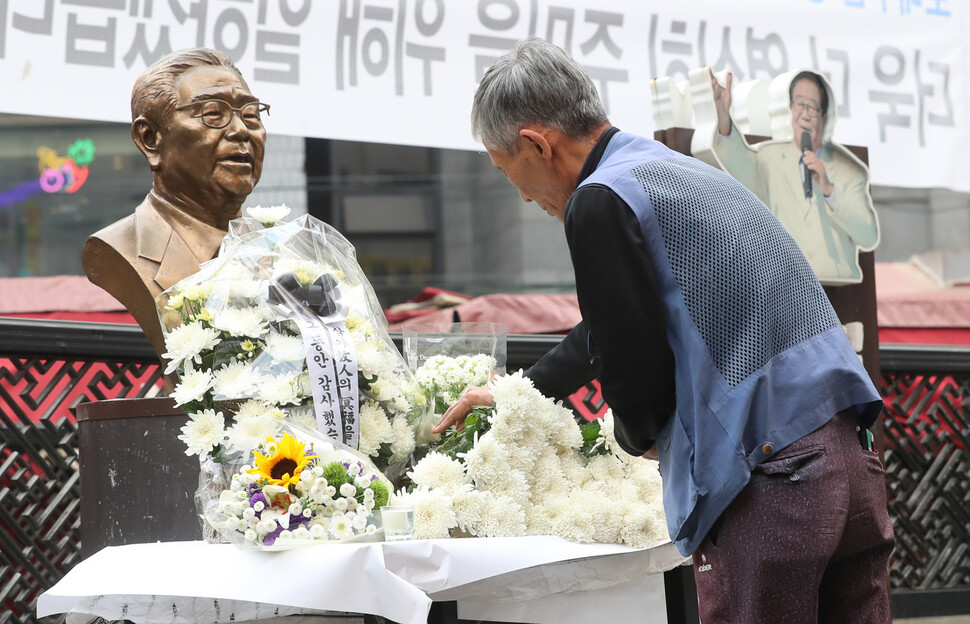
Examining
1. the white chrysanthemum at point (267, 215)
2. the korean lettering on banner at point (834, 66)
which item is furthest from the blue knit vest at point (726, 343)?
Result: the korean lettering on banner at point (834, 66)

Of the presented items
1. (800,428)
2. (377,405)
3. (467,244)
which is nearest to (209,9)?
(377,405)

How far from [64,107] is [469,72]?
1393 mm

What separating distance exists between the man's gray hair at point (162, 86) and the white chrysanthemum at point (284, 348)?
3.73ft

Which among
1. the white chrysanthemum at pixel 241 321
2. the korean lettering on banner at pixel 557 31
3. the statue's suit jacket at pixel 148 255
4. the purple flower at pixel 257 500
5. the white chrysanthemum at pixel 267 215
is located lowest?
the purple flower at pixel 257 500

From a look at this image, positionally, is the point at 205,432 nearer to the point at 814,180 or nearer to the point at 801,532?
the point at 801,532

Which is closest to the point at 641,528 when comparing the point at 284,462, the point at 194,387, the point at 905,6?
the point at 284,462

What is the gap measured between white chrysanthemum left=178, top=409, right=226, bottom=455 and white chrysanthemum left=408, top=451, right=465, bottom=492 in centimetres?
37

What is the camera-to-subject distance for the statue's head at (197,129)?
9.77 feet

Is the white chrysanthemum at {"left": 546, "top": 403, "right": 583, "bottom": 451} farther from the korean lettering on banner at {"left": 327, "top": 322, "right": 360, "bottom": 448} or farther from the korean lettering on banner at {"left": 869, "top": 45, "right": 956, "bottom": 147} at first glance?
the korean lettering on banner at {"left": 869, "top": 45, "right": 956, "bottom": 147}

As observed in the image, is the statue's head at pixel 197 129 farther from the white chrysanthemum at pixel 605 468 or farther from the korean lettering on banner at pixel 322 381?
the white chrysanthemum at pixel 605 468

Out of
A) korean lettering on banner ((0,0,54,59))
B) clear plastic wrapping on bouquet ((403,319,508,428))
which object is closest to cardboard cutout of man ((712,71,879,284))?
clear plastic wrapping on bouquet ((403,319,508,428))

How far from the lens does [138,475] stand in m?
2.58

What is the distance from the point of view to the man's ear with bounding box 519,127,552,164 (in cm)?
182

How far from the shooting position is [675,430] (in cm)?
169
